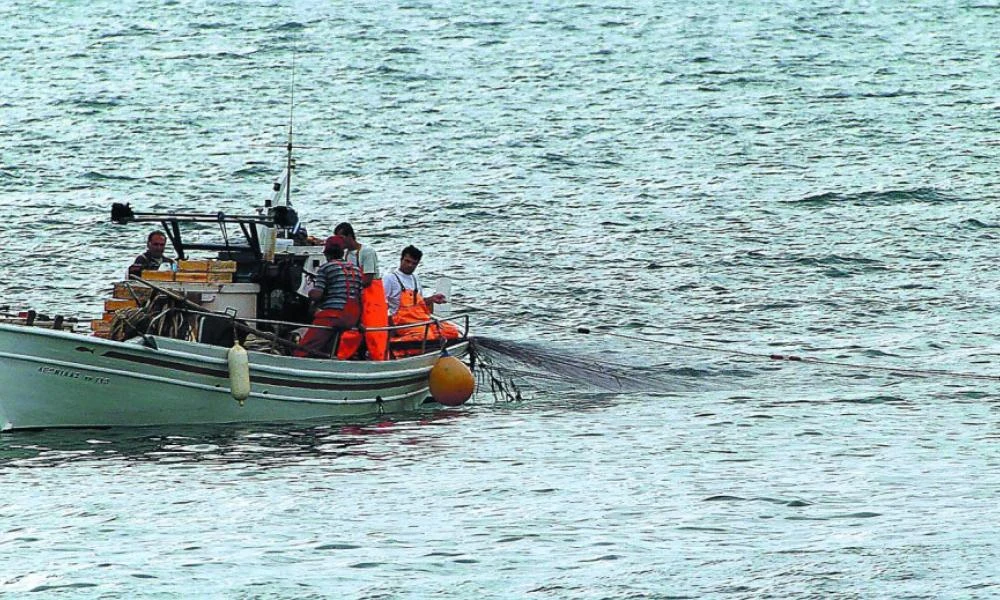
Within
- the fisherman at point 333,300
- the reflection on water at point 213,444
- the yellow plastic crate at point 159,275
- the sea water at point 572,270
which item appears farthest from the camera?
the fisherman at point 333,300

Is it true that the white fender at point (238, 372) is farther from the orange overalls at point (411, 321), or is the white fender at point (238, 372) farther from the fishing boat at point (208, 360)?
the orange overalls at point (411, 321)

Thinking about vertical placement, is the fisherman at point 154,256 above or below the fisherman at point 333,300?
above

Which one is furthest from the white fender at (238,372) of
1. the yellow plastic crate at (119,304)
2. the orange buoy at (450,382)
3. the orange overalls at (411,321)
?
the orange buoy at (450,382)

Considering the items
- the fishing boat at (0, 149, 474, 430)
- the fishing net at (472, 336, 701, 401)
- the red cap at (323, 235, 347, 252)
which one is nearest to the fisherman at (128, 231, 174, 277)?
the fishing boat at (0, 149, 474, 430)

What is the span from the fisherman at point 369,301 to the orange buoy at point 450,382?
83 centimetres

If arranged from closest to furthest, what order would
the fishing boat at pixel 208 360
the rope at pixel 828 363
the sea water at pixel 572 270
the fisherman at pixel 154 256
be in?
1. the sea water at pixel 572 270
2. the fishing boat at pixel 208 360
3. the fisherman at pixel 154 256
4. the rope at pixel 828 363

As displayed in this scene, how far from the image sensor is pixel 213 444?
1600 cm

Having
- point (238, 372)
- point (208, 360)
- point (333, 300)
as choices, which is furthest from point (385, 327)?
point (208, 360)

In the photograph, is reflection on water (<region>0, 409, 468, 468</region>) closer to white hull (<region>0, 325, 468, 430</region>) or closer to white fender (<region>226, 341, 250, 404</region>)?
white hull (<region>0, 325, 468, 430</region>)

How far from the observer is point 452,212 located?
33.7m

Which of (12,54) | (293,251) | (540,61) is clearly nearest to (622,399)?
(293,251)

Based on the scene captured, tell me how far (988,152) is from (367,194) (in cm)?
1499

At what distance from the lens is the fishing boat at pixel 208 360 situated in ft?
52.4

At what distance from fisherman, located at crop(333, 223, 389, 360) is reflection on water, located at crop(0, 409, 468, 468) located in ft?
2.89
